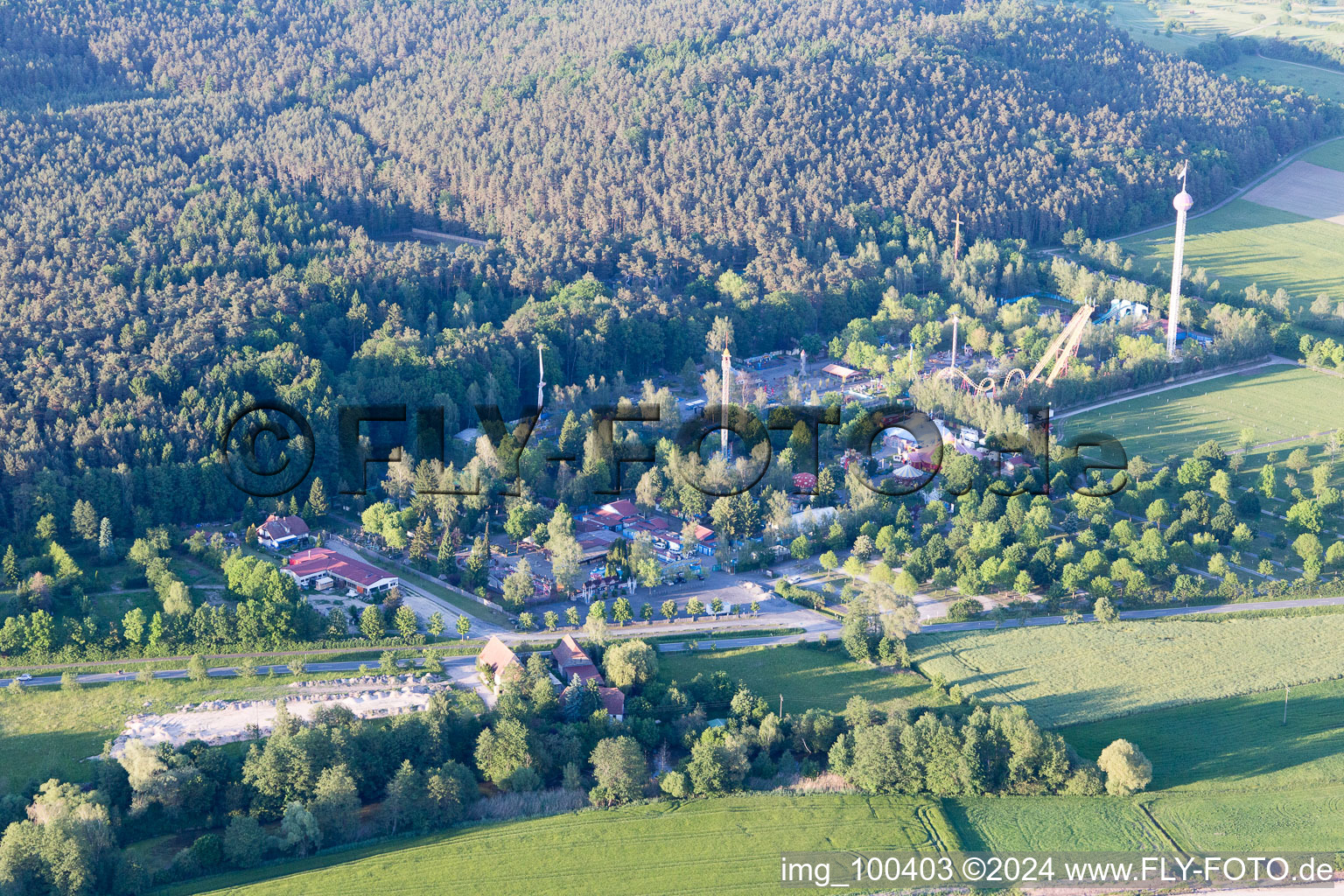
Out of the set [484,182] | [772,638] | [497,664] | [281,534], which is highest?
[484,182]

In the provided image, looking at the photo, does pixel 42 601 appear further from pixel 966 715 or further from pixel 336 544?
pixel 966 715

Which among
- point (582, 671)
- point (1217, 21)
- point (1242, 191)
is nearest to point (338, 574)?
point (582, 671)

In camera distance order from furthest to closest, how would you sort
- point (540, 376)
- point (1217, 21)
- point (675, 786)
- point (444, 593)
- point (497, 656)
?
1. point (1217, 21)
2. point (540, 376)
3. point (444, 593)
4. point (497, 656)
5. point (675, 786)

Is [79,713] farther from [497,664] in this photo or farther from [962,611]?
[962,611]

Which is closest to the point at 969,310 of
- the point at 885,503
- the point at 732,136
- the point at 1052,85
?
the point at 732,136

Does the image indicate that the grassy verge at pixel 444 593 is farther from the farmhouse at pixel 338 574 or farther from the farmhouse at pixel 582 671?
the farmhouse at pixel 582 671

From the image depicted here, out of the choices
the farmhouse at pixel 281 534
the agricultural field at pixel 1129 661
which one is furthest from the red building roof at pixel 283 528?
the agricultural field at pixel 1129 661
